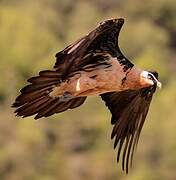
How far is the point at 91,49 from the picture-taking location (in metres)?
11.2

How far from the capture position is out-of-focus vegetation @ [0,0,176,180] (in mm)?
38656

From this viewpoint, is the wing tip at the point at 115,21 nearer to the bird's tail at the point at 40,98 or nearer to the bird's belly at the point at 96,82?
the bird's belly at the point at 96,82

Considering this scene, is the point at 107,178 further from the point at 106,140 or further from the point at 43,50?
the point at 43,50

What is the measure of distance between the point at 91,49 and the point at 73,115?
33517 mm

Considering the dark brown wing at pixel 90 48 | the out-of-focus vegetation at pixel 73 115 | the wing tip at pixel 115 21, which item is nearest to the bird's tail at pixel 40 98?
the dark brown wing at pixel 90 48

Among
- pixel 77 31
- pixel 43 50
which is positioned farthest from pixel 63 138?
pixel 77 31

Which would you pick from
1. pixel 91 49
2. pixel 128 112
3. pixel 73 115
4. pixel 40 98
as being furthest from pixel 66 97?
pixel 73 115

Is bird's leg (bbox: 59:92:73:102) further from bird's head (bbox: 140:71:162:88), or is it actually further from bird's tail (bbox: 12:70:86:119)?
bird's head (bbox: 140:71:162:88)

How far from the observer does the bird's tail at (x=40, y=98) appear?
426 inches

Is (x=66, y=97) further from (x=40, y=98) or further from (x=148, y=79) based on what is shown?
(x=148, y=79)

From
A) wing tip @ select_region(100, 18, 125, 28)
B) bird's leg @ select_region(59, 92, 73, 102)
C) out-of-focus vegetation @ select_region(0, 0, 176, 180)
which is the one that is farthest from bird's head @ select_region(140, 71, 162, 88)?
out-of-focus vegetation @ select_region(0, 0, 176, 180)

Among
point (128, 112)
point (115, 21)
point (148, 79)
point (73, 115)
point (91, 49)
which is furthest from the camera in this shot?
point (73, 115)

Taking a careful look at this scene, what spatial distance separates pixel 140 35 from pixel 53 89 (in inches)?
1914

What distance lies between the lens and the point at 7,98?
46.8 m
